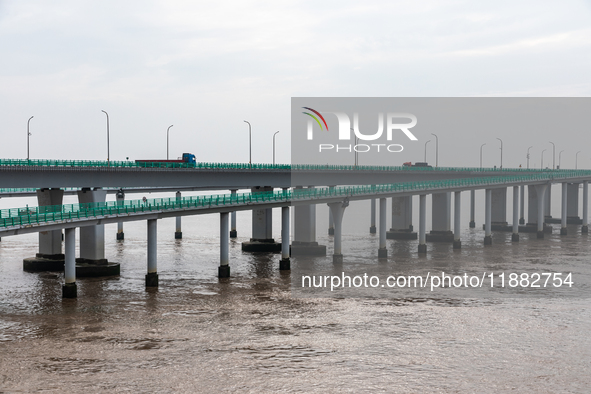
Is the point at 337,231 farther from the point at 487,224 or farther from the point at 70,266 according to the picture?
the point at 487,224

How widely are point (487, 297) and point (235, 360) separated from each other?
2391 centimetres

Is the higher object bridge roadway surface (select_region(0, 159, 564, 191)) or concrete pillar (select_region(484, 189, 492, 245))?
bridge roadway surface (select_region(0, 159, 564, 191))

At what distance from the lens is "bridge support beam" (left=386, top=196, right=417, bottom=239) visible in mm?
99375

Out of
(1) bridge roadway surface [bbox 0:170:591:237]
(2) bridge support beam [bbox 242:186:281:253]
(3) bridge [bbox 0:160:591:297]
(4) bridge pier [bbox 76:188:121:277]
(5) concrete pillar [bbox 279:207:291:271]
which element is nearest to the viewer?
(1) bridge roadway surface [bbox 0:170:591:237]

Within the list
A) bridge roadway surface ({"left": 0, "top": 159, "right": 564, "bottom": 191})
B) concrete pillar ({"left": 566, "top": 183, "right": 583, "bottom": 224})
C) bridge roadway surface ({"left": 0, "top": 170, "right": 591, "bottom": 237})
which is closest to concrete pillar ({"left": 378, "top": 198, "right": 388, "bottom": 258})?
bridge roadway surface ({"left": 0, "top": 170, "right": 591, "bottom": 237})

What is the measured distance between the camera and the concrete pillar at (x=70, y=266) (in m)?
46.9

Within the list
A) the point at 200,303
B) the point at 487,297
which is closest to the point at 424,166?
the point at 487,297

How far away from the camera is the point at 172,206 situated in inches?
2173

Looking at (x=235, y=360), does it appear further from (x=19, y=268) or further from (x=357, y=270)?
(x=19, y=268)

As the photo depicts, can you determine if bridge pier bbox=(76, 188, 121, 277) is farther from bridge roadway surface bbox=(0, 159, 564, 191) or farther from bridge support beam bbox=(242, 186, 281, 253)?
bridge support beam bbox=(242, 186, 281, 253)

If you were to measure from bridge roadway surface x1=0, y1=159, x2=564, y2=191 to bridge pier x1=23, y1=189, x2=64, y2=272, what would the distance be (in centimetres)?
295

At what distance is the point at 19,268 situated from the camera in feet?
208

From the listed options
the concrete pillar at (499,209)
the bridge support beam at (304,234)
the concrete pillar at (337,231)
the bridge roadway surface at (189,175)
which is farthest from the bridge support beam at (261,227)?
the concrete pillar at (499,209)

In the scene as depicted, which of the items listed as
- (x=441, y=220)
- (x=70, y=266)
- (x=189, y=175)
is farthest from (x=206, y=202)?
(x=441, y=220)
